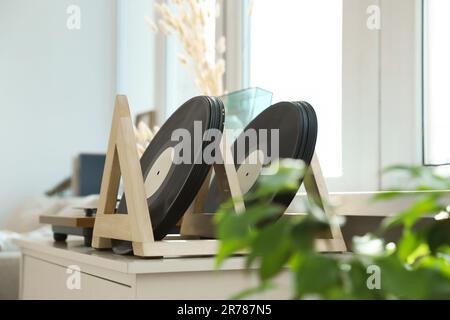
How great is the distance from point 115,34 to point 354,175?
3.53 m

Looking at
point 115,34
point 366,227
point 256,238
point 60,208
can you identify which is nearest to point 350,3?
point 366,227

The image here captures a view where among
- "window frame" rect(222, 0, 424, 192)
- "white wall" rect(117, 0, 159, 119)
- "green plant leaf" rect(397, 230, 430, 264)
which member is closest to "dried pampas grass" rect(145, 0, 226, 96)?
"window frame" rect(222, 0, 424, 192)

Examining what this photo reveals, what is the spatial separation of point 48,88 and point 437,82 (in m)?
3.83

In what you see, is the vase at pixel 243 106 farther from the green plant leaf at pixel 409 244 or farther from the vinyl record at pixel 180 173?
the green plant leaf at pixel 409 244

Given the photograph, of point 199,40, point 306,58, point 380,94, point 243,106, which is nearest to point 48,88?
point 199,40

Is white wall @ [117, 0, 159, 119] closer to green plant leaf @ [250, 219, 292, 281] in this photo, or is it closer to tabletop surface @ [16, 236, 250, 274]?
tabletop surface @ [16, 236, 250, 274]

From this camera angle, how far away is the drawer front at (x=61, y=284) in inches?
45.2

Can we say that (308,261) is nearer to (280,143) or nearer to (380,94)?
(280,143)

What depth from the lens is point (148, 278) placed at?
107 cm

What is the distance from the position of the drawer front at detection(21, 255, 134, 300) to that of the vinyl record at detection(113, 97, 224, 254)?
3.1 inches

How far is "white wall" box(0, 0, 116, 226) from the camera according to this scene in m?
4.86

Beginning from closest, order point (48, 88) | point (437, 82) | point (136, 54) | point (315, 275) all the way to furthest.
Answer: point (315, 275), point (437, 82), point (136, 54), point (48, 88)

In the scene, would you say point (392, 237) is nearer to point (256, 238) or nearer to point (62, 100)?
point (256, 238)

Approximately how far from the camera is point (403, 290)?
0.27 metres
